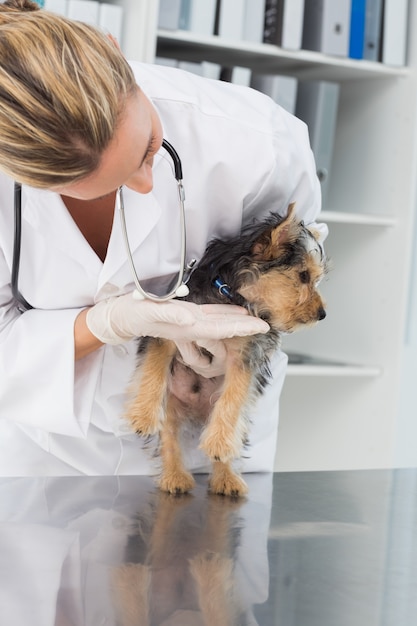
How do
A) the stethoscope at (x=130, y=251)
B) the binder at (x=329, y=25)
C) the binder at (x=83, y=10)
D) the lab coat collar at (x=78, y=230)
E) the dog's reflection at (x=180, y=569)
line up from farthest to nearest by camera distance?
the binder at (x=329, y=25)
the binder at (x=83, y=10)
the lab coat collar at (x=78, y=230)
the stethoscope at (x=130, y=251)
the dog's reflection at (x=180, y=569)

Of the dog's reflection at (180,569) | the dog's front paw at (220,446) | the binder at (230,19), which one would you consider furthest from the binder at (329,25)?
the dog's reflection at (180,569)

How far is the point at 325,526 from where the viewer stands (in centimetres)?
117

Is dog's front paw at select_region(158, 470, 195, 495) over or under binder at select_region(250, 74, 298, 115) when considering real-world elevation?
under

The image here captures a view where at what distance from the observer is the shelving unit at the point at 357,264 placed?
2762 millimetres

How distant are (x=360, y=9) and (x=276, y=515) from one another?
1.97m

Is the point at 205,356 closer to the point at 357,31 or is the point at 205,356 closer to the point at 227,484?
the point at 227,484

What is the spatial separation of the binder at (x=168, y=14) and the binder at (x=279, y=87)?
1.05ft

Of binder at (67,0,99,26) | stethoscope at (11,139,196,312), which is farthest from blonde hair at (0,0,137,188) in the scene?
binder at (67,0,99,26)

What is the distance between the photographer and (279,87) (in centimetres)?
263

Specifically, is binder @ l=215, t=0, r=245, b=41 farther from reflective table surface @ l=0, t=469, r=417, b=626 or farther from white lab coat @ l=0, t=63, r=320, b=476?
reflective table surface @ l=0, t=469, r=417, b=626

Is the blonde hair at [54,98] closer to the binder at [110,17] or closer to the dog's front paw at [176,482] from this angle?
the dog's front paw at [176,482]

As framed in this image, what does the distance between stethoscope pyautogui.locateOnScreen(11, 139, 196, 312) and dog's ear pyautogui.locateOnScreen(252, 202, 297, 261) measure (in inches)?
4.4

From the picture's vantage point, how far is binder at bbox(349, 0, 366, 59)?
8.87 feet

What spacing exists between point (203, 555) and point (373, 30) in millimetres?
2184
